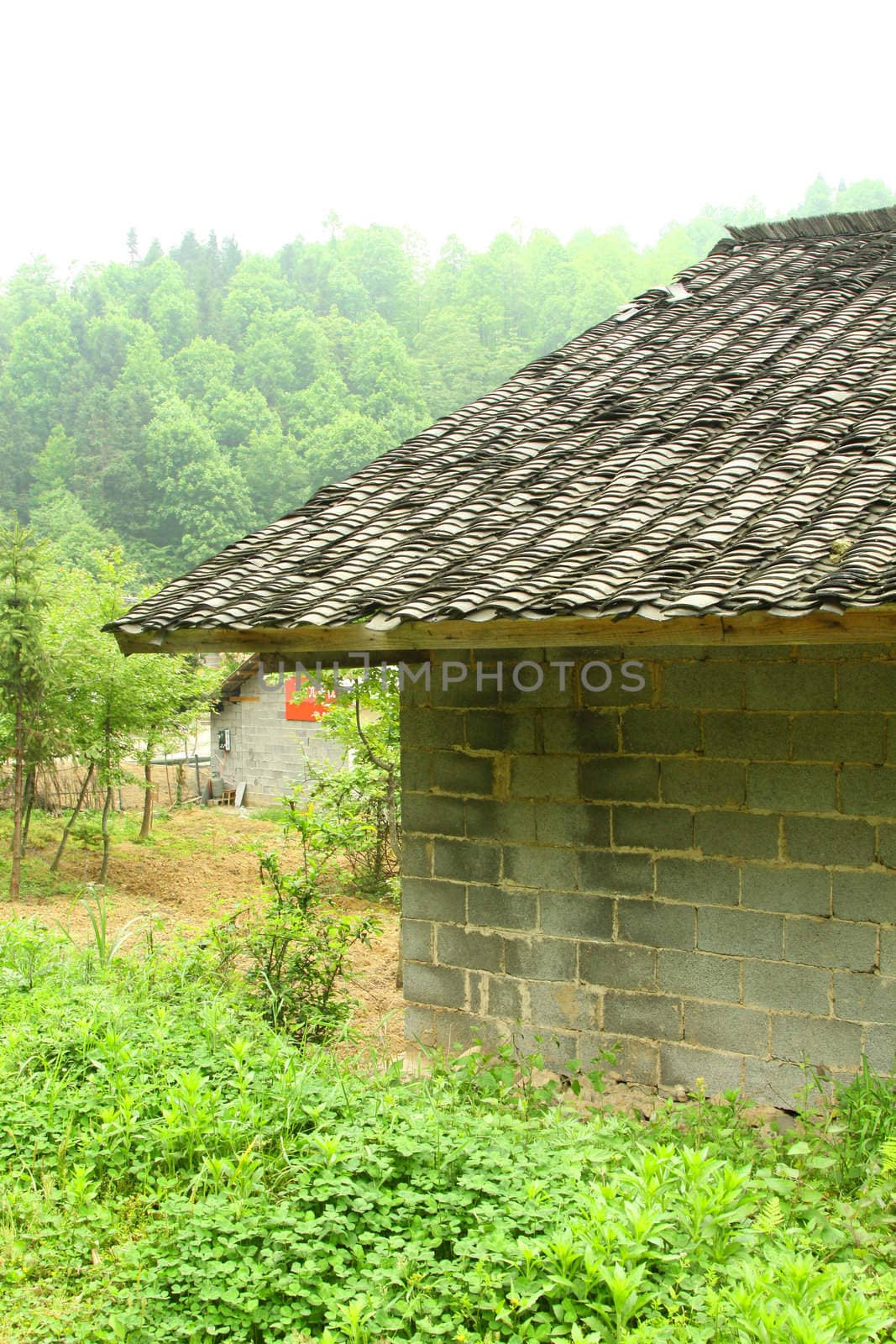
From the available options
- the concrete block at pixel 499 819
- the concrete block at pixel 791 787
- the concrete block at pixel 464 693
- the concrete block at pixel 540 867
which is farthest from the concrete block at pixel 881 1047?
the concrete block at pixel 464 693

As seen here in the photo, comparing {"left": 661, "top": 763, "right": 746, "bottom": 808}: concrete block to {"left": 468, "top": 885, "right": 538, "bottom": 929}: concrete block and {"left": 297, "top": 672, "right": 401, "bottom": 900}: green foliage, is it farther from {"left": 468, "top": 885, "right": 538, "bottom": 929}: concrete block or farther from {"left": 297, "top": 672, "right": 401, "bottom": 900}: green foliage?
{"left": 297, "top": 672, "right": 401, "bottom": 900}: green foliage

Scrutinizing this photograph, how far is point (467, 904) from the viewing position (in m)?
5.58

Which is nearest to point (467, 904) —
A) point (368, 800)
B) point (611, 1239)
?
point (611, 1239)

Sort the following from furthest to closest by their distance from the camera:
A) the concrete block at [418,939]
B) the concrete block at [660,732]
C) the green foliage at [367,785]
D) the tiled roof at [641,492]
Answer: the green foliage at [367,785] < the concrete block at [418,939] < the concrete block at [660,732] < the tiled roof at [641,492]

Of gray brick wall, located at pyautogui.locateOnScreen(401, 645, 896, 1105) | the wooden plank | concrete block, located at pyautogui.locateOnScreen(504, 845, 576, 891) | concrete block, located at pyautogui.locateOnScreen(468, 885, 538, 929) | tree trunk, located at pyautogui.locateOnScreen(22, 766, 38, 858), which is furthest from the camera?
tree trunk, located at pyautogui.locateOnScreen(22, 766, 38, 858)

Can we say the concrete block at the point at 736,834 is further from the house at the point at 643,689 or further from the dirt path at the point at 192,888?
the dirt path at the point at 192,888

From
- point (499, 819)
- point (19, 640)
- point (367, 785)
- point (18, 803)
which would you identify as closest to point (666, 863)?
point (499, 819)

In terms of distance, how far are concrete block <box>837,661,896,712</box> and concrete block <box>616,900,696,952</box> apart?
3.80ft

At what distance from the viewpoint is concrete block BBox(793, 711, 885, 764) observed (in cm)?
450

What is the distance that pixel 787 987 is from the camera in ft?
15.5

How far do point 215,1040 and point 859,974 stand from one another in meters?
2.74

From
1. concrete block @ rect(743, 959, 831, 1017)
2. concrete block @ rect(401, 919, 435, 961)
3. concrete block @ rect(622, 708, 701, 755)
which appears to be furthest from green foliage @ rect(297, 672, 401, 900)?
concrete block @ rect(743, 959, 831, 1017)

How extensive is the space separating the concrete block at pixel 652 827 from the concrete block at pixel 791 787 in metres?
0.32

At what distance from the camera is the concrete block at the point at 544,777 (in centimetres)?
525
